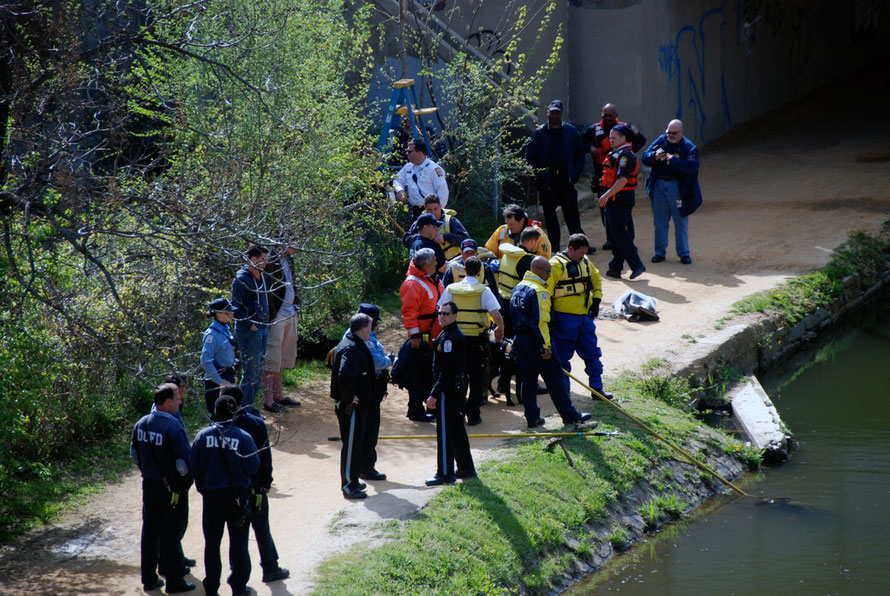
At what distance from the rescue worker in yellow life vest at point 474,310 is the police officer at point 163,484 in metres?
3.15

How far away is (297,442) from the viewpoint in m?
9.93

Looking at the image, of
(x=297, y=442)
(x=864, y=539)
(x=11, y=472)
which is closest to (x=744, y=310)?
(x=864, y=539)

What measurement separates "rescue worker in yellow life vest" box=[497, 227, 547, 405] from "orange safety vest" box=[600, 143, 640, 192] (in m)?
3.46

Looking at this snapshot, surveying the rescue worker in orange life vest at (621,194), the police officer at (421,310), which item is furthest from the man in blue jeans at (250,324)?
the rescue worker in orange life vest at (621,194)

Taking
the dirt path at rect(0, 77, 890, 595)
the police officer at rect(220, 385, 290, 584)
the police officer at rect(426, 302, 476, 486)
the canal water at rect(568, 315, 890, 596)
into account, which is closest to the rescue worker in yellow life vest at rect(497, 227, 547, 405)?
the dirt path at rect(0, 77, 890, 595)

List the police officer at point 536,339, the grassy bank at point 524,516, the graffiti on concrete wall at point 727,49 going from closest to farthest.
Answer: the grassy bank at point 524,516 < the police officer at point 536,339 < the graffiti on concrete wall at point 727,49

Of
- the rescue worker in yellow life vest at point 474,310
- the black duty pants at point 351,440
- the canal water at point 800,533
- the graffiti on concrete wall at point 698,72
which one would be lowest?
the canal water at point 800,533

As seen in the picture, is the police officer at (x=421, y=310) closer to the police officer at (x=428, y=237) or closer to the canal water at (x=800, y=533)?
the police officer at (x=428, y=237)

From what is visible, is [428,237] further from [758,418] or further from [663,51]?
[663,51]

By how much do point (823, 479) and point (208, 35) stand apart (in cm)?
872

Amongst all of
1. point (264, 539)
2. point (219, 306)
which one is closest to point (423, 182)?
point (219, 306)

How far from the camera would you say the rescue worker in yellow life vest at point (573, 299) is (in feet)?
32.4

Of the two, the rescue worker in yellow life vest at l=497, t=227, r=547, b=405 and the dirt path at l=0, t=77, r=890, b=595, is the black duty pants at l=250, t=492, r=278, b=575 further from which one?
the rescue worker in yellow life vest at l=497, t=227, r=547, b=405

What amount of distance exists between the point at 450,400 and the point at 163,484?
2583 mm
